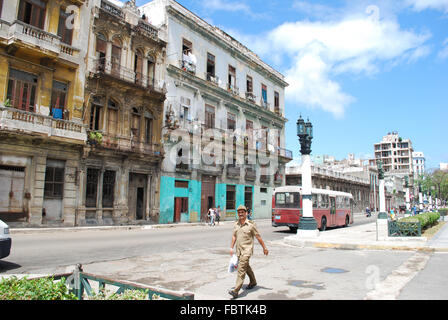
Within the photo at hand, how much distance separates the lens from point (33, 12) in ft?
65.7

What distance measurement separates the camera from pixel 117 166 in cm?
2386

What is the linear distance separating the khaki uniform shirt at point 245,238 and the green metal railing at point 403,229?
10.7 metres

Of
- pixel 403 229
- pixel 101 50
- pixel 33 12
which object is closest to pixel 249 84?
pixel 101 50

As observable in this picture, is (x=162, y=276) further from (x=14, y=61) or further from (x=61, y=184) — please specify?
(x=14, y=61)

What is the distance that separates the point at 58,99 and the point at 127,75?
18.5 feet

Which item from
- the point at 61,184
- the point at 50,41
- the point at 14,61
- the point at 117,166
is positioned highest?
the point at 50,41

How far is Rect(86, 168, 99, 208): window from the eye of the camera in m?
22.1

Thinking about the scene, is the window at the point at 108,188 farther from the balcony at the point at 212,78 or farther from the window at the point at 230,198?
the balcony at the point at 212,78

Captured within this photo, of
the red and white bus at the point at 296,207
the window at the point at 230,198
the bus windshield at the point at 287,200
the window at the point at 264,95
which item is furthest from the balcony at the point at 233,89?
the bus windshield at the point at 287,200

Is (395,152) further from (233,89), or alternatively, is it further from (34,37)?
(34,37)

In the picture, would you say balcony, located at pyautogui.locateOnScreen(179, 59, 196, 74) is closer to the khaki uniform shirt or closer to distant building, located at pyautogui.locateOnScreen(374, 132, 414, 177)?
the khaki uniform shirt

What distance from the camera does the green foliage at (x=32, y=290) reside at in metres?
3.70
